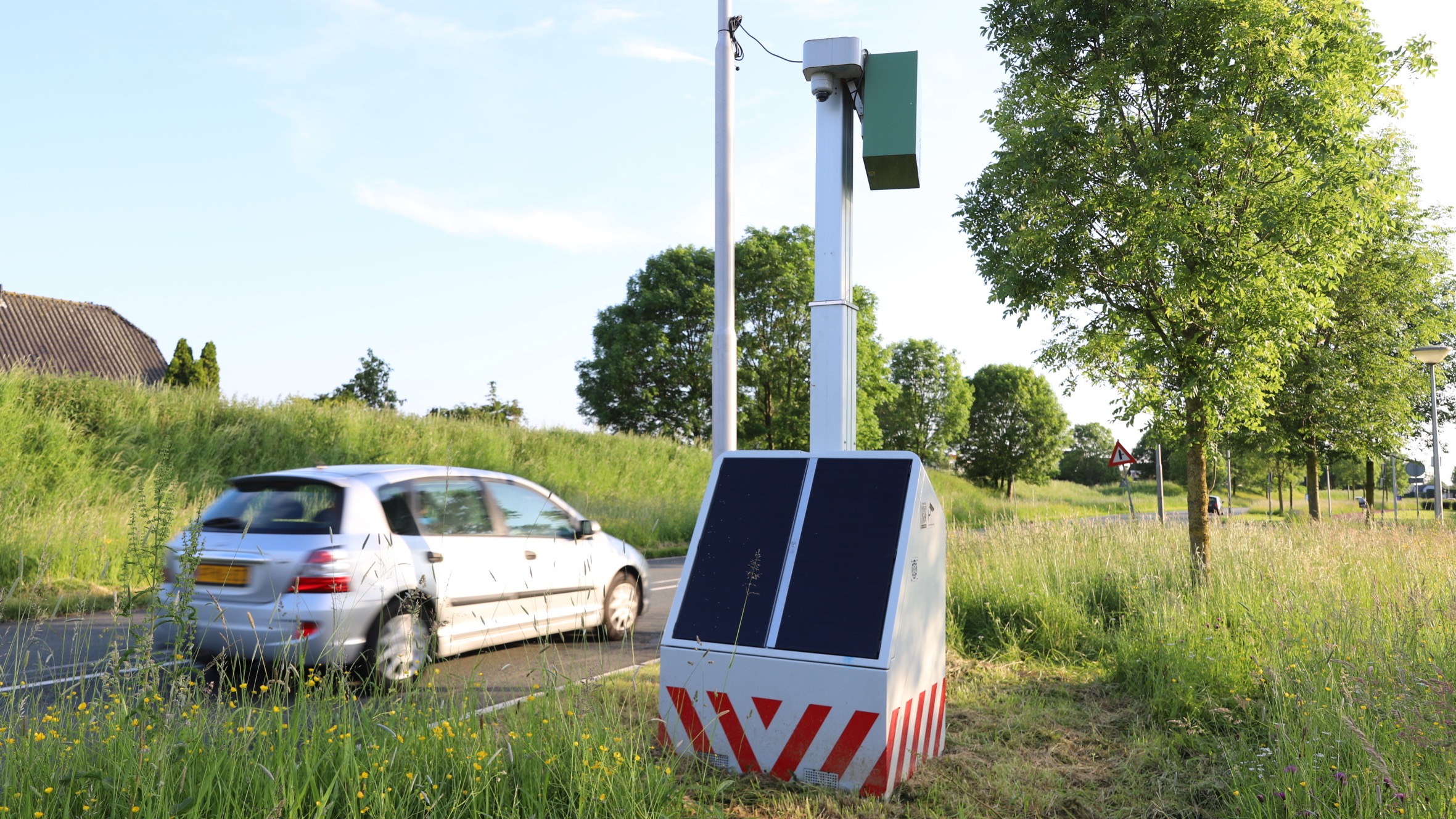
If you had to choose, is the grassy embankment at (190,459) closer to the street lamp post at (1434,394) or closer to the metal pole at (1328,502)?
the metal pole at (1328,502)

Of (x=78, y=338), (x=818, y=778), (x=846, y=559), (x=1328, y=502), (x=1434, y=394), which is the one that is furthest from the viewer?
(x=1328, y=502)

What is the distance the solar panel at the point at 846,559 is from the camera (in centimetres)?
388

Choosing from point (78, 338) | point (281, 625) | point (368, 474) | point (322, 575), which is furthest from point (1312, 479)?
point (78, 338)

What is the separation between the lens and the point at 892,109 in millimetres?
5297

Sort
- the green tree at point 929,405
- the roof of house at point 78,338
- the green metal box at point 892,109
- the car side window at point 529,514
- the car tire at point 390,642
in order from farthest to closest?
the green tree at point 929,405 → the roof of house at point 78,338 → the car side window at point 529,514 → the car tire at point 390,642 → the green metal box at point 892,109

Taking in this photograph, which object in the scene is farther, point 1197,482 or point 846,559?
point 1197,482

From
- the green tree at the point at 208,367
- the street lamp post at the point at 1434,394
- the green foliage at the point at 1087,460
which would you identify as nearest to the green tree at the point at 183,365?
the green tree at the point at 208,367

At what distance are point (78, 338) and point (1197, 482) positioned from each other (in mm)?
36208

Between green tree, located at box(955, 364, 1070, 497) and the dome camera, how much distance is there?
53.8 m

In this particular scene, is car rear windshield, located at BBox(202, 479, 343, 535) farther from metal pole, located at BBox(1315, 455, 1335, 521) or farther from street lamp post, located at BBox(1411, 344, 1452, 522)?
street lamp post, located at BBox(1411, 344, 1452, 522)

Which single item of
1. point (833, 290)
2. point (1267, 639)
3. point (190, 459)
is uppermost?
point (833, 290)

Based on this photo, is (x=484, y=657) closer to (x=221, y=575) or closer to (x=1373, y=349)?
(x=221, y=575)

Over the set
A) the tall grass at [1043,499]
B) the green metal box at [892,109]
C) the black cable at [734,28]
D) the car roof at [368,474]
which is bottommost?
the tall grass at [1043,499]

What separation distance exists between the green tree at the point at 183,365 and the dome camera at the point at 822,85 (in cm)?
3492
